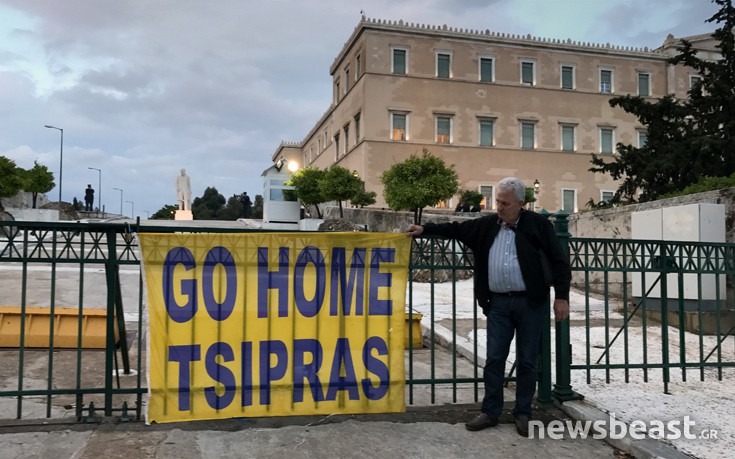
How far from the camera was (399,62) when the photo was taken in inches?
1615

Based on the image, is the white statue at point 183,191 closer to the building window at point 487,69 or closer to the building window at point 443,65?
the building window at point 443,65

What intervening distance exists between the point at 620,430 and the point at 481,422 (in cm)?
113

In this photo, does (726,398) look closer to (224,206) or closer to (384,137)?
(384,137)

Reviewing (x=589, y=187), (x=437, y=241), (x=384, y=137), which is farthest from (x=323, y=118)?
(x=437, y=241)

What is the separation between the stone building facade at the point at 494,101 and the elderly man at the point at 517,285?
35.0 m

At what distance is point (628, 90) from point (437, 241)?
151 feet

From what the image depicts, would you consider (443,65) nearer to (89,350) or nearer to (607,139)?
(607,139)

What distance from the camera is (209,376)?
442 cm

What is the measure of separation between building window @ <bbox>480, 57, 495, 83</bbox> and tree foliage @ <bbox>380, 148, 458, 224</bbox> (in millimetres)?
17932

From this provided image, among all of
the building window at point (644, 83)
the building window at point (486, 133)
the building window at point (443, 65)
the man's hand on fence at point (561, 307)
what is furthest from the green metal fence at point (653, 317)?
the building window at point (644, 83)

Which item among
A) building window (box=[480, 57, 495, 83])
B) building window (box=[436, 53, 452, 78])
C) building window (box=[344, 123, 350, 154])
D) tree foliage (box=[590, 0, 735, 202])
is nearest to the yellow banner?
tree foliage (box=[590, 0, 735, 202])

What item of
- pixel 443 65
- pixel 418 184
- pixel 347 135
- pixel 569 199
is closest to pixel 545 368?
pixel 418 184

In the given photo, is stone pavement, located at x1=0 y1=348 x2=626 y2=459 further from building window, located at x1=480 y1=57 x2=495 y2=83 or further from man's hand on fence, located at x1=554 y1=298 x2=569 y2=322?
building window, located at x1=480 y1=57 x2=495 y2=83

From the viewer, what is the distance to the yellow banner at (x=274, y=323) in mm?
4391
